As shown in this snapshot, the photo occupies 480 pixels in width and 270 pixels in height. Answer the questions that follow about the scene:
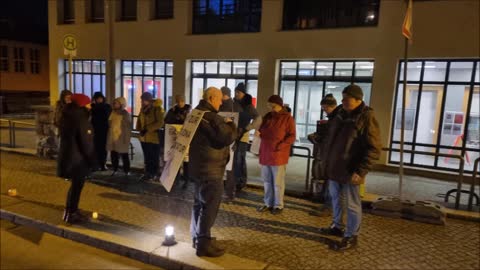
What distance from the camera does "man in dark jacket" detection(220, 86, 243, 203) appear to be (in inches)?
253

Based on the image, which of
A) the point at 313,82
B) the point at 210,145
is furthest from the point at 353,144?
the point at 313,82

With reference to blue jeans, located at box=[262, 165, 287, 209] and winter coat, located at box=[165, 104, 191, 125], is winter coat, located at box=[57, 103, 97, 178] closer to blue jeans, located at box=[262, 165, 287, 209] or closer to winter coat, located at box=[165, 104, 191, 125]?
winter coat, located at box=[165, 104, 191, 125]

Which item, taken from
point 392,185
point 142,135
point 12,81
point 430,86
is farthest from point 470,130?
point 12,81

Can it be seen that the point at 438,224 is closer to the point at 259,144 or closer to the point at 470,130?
the point at 259,144

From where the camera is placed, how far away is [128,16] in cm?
1464

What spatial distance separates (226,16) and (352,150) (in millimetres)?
9297

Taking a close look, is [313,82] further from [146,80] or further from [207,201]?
[207,201]

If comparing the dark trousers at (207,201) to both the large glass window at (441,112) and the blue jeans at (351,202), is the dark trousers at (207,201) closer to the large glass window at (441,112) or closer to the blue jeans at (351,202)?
the blue jeans at (351,202)

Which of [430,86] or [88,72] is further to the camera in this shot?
[88,72]

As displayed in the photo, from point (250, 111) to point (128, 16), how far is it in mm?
10181

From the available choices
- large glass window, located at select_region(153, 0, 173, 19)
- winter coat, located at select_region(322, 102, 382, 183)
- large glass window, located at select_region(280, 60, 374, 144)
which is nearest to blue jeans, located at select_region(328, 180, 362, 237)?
winter coat, located at select_region(322, 102, 382, 183)

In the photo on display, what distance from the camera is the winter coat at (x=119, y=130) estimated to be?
7746 mm

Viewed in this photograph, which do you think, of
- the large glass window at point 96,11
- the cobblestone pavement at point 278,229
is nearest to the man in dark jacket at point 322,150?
the cobblestone pavement at point 278,229

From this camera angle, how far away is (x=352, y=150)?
14.6 feet
